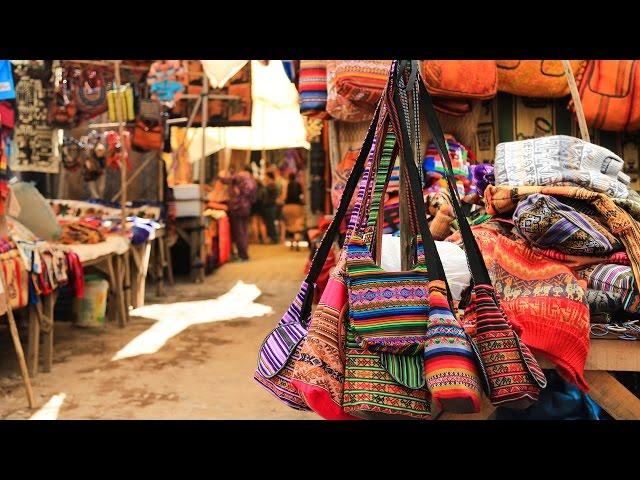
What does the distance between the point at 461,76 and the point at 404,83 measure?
2069mm

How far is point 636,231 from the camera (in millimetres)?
2223

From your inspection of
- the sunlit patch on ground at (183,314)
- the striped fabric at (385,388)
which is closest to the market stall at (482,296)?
the striped fabric at (385,388)

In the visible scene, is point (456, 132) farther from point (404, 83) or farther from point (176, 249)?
point (176, 249)

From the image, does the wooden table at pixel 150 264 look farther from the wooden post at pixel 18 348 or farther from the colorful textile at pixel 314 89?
the colorful textile at pixel 314 89

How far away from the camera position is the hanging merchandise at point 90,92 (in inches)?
344

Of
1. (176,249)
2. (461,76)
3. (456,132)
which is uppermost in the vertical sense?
(461,76)

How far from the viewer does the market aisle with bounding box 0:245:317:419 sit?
15.0 ft

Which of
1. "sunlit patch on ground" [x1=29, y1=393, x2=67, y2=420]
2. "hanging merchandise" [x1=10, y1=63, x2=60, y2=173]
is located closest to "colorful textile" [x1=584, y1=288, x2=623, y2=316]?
"sunlit patch on ground" [x1=29, y1=393, x2=67, y2=420]

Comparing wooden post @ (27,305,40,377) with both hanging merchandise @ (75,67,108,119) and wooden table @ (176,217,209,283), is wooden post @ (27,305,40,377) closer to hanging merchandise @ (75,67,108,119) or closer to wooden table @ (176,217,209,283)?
hanging merchandise @ (75,67,108,119)

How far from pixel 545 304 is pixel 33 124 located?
25.6 feet

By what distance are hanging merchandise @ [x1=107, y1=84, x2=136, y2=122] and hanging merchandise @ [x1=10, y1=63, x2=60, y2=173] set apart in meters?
0.70
